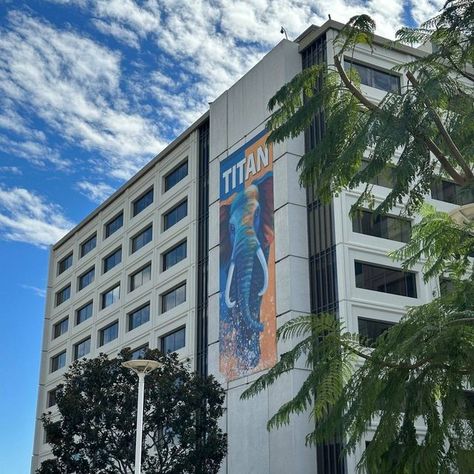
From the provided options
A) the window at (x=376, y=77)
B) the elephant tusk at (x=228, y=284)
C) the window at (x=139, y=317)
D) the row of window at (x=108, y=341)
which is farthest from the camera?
the window at (x=139, y=317)

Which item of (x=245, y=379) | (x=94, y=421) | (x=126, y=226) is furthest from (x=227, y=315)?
(x=126, y=226)

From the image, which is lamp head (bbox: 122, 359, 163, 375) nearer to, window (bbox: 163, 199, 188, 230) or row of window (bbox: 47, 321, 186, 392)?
row of window (bbox: 47, 321, 186, 392)

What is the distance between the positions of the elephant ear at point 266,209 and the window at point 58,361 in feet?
82.7

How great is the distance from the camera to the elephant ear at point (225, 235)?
39.6 m

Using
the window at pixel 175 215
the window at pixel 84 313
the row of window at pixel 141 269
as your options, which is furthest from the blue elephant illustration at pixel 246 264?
the window at pixel 84 313

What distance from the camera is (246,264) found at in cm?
3784

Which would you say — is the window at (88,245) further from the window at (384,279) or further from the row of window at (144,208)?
the window at (384,279)

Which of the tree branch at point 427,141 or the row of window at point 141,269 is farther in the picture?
the row of window at point 141,269

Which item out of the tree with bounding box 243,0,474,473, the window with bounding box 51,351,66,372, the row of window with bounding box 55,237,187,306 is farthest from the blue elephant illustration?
the window with bounding box 51,351,66,372

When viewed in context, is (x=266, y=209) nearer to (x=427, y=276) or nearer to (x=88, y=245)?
(x=427, y=276)

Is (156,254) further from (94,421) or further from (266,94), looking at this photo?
(94,421)

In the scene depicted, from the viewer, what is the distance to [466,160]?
13.3 meters

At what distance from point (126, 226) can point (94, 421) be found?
75.2 ft

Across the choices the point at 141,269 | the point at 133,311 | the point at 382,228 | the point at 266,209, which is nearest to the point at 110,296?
the point at 133,311
